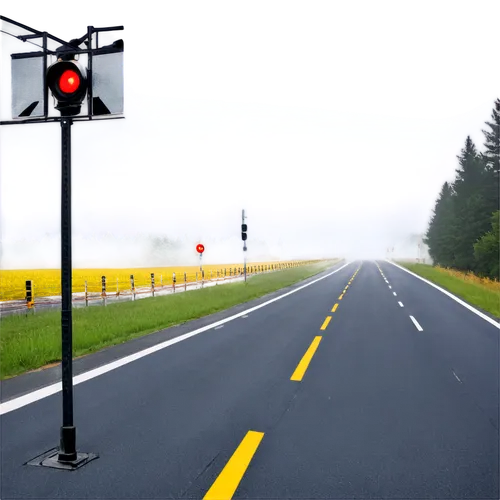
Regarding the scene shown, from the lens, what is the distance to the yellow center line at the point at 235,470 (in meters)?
3.19

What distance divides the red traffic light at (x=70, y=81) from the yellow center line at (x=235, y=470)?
11.1 feet

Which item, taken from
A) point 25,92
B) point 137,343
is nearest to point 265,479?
point 25,92

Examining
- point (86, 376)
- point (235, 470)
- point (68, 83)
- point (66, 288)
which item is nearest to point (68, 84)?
point (68, 83)

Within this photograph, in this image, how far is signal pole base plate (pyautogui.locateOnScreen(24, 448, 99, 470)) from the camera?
359 cm

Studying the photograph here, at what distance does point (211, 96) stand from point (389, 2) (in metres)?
5.92

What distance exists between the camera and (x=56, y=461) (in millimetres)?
3674

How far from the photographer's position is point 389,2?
6.36 meters

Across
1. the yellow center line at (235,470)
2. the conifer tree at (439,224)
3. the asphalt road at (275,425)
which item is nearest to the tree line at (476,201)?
the conifer tree at (439,224)

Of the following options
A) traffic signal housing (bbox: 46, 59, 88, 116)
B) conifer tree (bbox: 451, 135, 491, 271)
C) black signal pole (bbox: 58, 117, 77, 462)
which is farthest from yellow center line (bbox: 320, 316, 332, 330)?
conifer tree (bbox: 451, 135, 491, 271)

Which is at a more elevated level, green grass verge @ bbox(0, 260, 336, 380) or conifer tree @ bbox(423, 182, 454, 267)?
conifer tree @ bbox(423, 182, 454, 267)

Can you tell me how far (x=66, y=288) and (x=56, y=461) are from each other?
5.01ft

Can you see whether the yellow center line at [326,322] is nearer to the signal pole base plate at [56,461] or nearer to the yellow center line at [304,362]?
the yellow center line at [304,362]

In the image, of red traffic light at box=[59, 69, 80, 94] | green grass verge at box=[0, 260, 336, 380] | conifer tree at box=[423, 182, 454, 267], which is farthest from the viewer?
conifer tree at box=[423, 182, 454, 267]

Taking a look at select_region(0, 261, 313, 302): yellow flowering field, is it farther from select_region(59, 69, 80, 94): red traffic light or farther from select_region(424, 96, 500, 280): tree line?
select_region(424, 96, 500, 280): tree line
